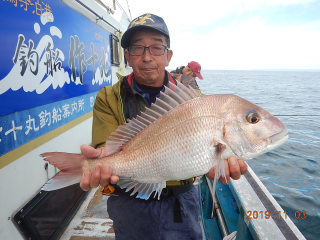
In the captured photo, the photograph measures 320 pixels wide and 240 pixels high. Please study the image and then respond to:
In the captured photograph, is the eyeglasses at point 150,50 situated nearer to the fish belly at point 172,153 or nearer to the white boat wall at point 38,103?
the fish belly at point 172,153

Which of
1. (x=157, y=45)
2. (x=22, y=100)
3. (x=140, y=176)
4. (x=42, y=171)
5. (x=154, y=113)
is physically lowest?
(x=42, y=171)

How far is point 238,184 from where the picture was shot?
292cm

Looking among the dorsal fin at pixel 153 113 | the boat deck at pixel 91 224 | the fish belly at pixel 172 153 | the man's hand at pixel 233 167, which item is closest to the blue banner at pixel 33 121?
the dorsal fin at pixel 153 113

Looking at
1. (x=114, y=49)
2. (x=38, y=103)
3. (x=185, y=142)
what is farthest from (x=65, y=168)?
(x=114, y=49)

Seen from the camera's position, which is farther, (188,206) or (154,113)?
(188,206)

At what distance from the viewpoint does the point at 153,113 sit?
178 cm

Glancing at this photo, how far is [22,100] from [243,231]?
10.4 ft

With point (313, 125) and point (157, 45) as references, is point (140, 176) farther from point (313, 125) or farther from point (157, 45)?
point (313, 125)

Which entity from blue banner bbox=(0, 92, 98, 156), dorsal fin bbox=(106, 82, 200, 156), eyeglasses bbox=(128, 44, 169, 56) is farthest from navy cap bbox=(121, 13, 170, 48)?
blue banner bbox=(0, 92, 98, 156)

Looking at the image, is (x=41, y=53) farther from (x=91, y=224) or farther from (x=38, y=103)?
(x=91, y=224)

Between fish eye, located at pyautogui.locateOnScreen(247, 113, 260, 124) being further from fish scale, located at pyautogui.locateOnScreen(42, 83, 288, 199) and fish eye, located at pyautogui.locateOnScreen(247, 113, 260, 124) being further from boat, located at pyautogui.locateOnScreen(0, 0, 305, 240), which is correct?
boat, located at pyautogui.locateOnScreen(0, 0, 305, 240)

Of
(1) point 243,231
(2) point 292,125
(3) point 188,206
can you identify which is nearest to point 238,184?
(1) point 243,231

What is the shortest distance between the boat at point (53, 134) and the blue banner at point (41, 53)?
10mm

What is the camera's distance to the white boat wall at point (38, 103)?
192cm
